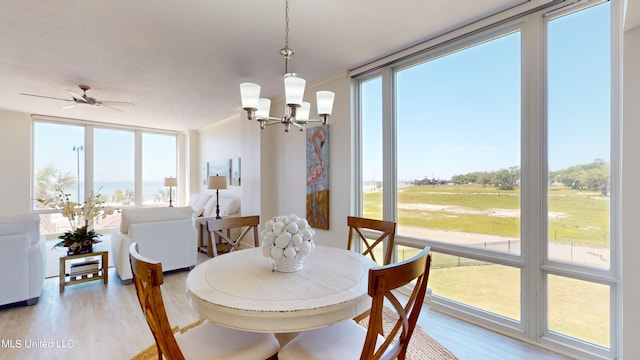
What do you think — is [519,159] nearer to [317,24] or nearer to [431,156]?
[431,156]

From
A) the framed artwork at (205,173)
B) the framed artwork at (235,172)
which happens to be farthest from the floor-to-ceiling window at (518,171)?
the framed artwork at (205,173)

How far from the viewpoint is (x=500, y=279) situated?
237cm

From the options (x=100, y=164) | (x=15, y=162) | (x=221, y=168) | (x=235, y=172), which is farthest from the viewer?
(x=100, y=164)

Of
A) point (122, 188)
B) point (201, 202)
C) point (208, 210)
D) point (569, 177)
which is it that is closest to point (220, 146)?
point (201, 202)

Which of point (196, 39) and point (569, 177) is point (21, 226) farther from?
point (569, 177)

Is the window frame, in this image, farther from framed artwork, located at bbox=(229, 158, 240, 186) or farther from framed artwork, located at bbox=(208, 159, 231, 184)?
framed artwork, located at bbox=(229, 158, 240, 186)

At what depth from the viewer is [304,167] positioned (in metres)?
4.10

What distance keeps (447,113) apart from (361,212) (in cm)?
151

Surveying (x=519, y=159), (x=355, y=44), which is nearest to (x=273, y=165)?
(x=355, y=44)

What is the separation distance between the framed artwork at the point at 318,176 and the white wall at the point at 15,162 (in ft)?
19.8

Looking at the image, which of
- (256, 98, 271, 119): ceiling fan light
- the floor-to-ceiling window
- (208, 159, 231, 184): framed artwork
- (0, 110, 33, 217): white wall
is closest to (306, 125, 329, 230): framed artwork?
the floor-to-ceiling window

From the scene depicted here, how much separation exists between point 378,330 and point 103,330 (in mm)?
2589
